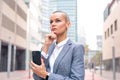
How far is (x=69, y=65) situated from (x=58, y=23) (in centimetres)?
34

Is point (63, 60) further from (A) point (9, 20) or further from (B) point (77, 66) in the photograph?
(A) point (9, 20)

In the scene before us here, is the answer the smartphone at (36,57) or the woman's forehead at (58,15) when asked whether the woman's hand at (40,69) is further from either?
the woman's forehead at (58,15)

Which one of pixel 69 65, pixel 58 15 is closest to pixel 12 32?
pixel 58 15

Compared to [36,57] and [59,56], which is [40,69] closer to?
[36,57]

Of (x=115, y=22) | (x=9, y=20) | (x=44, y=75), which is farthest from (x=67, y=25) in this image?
(x=115, y=22)

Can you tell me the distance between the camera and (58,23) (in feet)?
8.52

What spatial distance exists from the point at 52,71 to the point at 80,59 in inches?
9.4

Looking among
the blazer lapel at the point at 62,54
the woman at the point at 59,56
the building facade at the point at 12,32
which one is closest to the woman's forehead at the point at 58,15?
the woman at the point at 59,56

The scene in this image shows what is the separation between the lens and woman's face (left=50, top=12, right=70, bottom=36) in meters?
2.59

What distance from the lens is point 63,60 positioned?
252 centimetres

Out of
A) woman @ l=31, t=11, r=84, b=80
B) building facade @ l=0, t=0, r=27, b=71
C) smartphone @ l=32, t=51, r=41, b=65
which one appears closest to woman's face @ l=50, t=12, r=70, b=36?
woman @ l=31, t=11, r=84, b=80

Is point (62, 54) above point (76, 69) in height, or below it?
above

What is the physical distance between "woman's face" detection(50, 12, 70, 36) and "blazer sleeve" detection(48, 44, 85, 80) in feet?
0.62

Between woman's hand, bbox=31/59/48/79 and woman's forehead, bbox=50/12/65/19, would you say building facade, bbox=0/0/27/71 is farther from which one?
woman's hand, bbox=31/59/48/79
